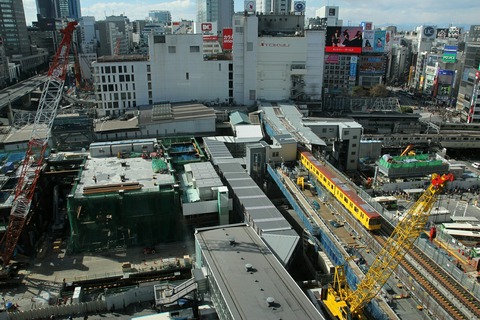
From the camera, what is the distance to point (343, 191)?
32.3 metres

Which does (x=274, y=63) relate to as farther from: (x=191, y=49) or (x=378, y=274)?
(x=378, y=274)

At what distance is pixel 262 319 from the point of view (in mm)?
19938

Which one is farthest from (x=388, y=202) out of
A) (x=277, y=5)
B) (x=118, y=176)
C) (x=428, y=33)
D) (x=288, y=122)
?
(x=277, y=5)

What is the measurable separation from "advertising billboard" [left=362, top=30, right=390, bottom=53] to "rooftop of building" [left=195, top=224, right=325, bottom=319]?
→ 237ft

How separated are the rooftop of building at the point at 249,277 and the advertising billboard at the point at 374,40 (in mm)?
72128

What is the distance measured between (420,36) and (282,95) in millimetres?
63682

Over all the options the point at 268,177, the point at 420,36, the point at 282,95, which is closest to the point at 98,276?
the point at 268,177

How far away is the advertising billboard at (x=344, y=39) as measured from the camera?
83.6m

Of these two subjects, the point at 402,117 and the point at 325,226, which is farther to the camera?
the point at 402,117

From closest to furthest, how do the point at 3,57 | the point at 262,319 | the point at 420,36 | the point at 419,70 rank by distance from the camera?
1. the point at 262,319
2. the point at 3,57
3. the point at 419,70
4. the point at 420,36

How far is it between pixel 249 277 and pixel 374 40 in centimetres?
7817

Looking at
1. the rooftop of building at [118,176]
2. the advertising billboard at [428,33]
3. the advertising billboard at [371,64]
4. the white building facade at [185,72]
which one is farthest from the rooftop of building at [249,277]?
the advertising billboard at [428,33]

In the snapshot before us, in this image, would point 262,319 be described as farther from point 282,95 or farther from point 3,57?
point 3,57

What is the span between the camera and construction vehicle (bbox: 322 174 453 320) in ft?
69.8
